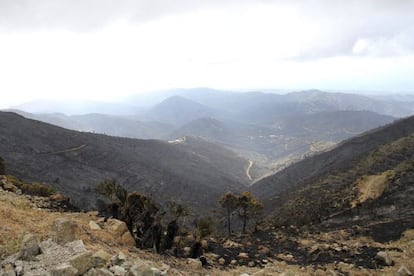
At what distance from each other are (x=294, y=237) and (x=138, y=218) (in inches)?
475

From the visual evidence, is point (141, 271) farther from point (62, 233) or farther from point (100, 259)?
point (62, 233)

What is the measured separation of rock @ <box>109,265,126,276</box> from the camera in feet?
34.8

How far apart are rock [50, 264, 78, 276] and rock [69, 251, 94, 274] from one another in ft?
0.96

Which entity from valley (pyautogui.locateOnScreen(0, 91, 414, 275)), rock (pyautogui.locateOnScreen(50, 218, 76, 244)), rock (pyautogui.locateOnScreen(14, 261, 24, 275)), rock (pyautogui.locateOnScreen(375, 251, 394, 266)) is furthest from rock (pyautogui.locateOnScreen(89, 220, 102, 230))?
rock (pyautogui.locateOnScreen(375, 251, 394, 266))

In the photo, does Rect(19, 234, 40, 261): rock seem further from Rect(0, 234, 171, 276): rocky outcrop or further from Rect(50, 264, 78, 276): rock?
Rect(50, 264, 78, 276): rock

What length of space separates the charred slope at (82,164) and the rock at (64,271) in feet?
218

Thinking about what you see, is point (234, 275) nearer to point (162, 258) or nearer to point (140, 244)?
point (162, 258)

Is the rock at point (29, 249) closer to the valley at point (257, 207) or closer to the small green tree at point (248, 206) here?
the valley at point (257, 207)

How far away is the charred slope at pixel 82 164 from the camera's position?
9029 cm

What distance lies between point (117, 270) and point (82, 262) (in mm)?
979

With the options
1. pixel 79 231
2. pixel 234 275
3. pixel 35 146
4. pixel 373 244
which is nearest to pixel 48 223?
pixel 79 231

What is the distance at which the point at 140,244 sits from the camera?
19.9m

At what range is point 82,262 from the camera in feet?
34.0

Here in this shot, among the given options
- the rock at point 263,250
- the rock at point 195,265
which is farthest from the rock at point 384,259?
the rock at point 195,265
